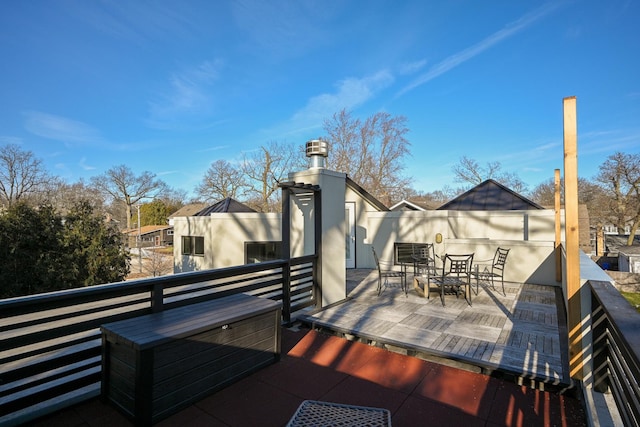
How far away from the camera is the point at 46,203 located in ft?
36.3

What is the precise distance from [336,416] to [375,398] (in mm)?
627

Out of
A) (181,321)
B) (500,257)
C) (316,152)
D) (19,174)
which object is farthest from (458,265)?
(19,174)

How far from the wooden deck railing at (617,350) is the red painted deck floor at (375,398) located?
1.27 ft

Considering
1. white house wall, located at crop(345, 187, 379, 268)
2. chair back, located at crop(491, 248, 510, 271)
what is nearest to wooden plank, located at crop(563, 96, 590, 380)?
chair back, located at crop(491, 248, 510, 271)

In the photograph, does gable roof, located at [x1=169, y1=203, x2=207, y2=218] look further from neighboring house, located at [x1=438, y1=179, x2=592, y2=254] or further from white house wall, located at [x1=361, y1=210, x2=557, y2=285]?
white house wall, located at [x1=361, y1=210, x2=557, y2=285]

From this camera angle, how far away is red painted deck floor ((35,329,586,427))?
220cm

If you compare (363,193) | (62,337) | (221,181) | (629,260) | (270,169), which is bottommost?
(629,260)

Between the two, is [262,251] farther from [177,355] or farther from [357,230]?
[177,355]

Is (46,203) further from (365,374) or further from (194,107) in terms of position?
(365,374)

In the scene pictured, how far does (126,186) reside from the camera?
120 ft

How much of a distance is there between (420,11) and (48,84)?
2013 cm

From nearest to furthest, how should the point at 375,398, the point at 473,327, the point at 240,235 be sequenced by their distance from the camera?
1. the point at 375,398
2. the point at 473,327
3. the point at 240,235

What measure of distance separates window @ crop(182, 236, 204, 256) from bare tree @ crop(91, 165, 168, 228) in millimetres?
27066

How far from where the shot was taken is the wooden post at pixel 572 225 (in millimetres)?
2631
